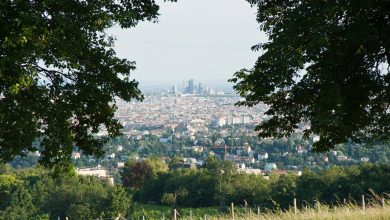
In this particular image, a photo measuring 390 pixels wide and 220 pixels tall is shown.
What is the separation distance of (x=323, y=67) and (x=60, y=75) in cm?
445

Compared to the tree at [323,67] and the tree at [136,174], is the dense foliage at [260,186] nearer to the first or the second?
the tree at [136,174]

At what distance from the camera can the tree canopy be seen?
8562mm

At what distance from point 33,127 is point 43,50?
1750 millimetres

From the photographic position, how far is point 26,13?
27.6 ft

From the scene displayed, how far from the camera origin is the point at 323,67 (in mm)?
9328

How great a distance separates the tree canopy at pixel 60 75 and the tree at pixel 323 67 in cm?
230

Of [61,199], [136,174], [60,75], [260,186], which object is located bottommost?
[61,199]

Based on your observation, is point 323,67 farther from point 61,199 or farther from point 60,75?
point 61,199

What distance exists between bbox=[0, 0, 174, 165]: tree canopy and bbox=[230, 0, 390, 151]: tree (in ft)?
7.56

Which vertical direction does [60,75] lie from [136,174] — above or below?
above

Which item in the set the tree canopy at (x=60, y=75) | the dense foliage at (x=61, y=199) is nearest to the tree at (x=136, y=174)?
the dense foliage at (x=61, y=199)

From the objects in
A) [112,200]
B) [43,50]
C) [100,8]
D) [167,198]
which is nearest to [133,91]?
[100,8]

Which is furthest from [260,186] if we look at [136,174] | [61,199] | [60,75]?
[60,75]

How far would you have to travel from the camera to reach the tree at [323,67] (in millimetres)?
8906
